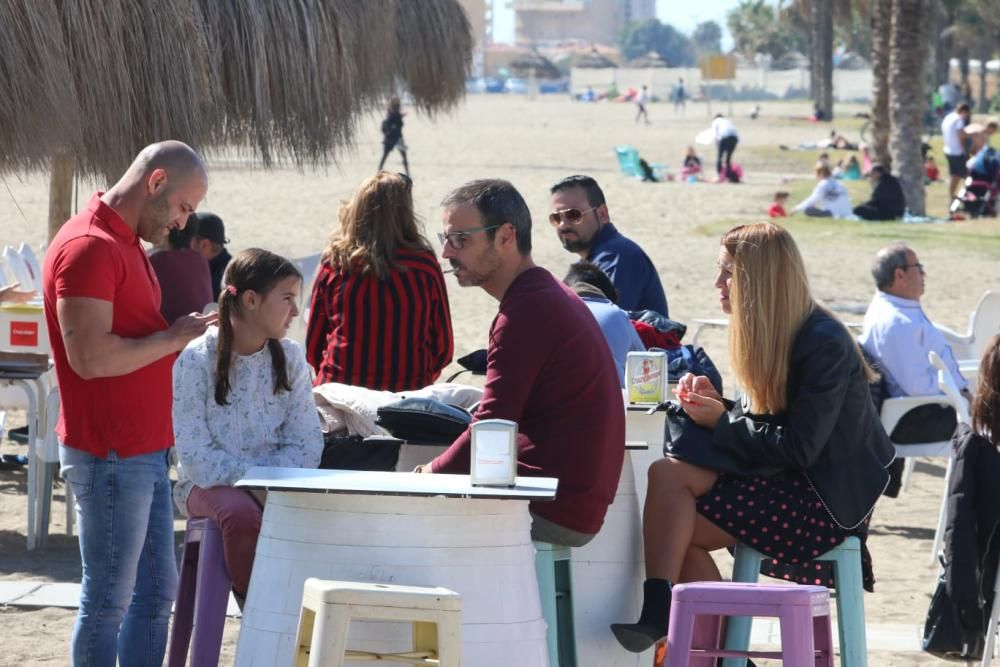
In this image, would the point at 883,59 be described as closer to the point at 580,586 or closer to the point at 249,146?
the point at 249,146

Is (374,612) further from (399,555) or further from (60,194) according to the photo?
(60,194)

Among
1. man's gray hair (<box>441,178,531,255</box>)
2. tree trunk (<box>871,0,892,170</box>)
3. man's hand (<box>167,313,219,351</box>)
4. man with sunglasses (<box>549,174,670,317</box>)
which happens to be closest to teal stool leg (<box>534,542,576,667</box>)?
man's gray hair (<box>441,178,531,255</box>)

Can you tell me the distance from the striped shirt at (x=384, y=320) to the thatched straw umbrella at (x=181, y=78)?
172 cm

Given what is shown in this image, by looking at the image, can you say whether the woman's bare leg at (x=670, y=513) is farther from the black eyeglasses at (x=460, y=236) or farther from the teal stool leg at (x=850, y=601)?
the black eyeglasses at (x=460, y=236)

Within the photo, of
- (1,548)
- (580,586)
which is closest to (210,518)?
(580,586)

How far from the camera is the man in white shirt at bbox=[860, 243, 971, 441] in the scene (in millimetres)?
6934

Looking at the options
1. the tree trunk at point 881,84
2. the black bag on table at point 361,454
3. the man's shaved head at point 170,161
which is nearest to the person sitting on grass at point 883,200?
the tree trunk at point 881,84

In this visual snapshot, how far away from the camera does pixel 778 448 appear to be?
408cm

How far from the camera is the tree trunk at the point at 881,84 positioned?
22.7 m

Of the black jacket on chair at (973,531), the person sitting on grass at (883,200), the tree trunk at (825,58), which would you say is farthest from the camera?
the tree trunk at (825,58)

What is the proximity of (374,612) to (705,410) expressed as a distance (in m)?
1.47

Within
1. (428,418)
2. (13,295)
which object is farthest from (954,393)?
(13,295)

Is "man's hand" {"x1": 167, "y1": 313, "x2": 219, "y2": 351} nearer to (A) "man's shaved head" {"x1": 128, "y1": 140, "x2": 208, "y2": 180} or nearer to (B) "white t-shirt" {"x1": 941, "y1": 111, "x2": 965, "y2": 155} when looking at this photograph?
(A) "man's shaved head" {"x1": 128, "y1": 140, "x2": 208, "y2": 180}

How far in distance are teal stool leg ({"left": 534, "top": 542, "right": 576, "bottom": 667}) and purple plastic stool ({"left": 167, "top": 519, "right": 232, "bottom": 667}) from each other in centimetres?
80
